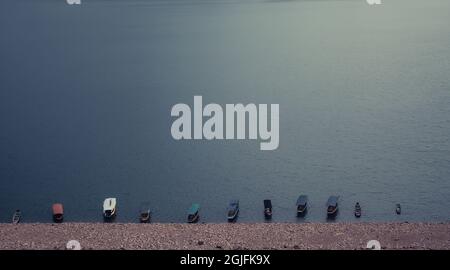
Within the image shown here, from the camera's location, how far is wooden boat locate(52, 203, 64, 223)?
3.29m

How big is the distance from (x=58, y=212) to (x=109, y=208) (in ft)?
0.81

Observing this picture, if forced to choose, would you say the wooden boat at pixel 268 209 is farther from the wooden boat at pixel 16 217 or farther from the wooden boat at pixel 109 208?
the wooden boat at pixel 16 217

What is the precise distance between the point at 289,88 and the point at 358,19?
46cm

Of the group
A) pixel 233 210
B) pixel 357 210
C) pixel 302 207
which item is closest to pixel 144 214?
pixel 233 210

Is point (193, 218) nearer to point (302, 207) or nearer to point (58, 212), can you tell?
point (302, 207)

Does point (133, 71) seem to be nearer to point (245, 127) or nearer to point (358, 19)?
point (245, 127)

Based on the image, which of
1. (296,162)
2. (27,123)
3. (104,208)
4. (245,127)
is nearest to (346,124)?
(296,162)

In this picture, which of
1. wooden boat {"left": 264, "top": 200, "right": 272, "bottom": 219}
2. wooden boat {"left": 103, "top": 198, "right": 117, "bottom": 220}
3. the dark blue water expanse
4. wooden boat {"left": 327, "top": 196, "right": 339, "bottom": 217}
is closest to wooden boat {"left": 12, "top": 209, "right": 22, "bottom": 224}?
the dark blue water expanse

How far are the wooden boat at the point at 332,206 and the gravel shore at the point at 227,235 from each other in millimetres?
81

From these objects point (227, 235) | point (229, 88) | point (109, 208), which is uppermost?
point (229, 88)

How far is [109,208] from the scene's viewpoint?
11.0 feet

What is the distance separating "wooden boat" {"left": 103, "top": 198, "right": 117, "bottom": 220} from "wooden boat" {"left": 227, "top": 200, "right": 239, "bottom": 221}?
589 mm

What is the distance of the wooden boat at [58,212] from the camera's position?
130 inches

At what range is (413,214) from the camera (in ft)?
11.8
